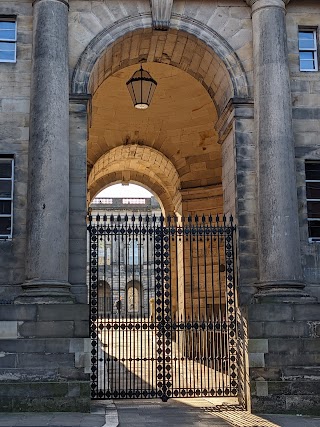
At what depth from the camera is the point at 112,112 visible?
21297 mm

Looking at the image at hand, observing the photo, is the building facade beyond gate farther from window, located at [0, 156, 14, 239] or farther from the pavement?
the pavement

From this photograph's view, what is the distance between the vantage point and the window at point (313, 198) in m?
13.5

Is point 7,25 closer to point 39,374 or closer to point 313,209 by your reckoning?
point 39,374

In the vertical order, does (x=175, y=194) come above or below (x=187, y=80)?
below

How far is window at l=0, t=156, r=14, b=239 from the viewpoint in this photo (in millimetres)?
12898

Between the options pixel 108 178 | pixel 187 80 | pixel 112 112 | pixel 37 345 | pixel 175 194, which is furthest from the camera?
pixel 108 178

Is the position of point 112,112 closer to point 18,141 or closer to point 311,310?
point 18,141

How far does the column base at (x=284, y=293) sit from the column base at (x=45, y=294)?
3615 millimetres

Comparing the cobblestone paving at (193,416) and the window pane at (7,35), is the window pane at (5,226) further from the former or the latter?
the cobblestone paving at (193,416)

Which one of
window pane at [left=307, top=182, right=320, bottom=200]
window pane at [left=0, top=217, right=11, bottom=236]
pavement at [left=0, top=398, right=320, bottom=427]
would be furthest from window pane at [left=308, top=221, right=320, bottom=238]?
window pane at [left=0, top=217, right=11, bottom=236]

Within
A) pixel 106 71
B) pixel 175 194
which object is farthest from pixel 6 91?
pixel 175 194

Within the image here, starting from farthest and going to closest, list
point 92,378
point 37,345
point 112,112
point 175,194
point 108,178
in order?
point 108,178 < point 175,194 < point 112,112 < point 92,378 < point 37,345

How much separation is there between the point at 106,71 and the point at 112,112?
644 cm

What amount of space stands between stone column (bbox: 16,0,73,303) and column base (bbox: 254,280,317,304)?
12.0ft
